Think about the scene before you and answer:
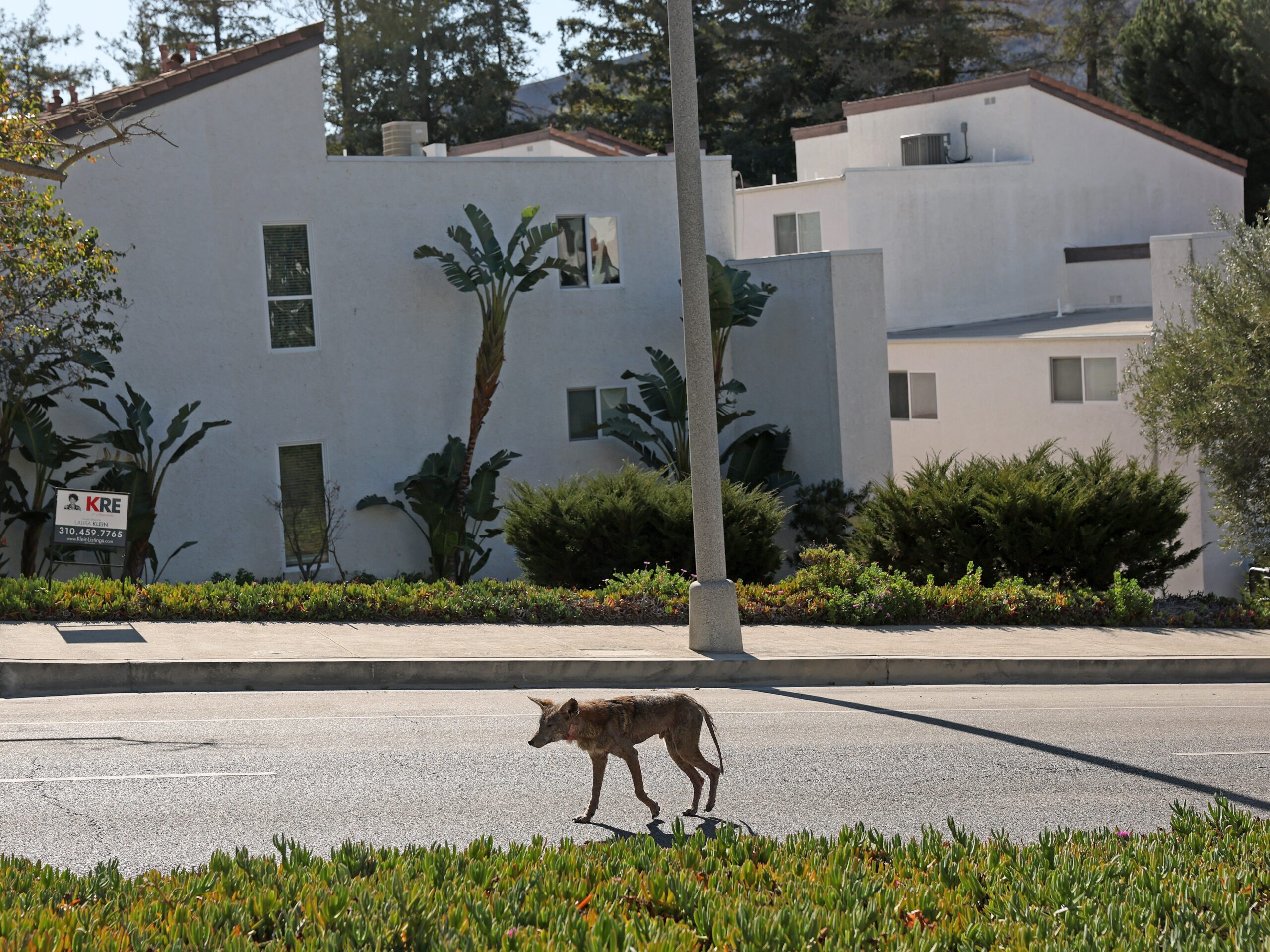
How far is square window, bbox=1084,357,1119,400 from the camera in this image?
2631 centimetres

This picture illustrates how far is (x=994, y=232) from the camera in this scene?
3344cm

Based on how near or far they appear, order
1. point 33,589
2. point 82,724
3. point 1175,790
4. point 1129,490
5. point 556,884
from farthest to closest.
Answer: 1. point 1129,490
2. point 33,589
3. point 82,724
4. point 1175,790
5. point 556,884

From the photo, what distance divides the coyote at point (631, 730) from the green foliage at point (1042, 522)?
1112 centimetres

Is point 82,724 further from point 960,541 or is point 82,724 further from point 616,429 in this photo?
point 616,429

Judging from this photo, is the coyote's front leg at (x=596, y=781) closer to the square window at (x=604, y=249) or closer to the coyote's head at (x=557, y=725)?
the coyote's head at (x=557, y=725)

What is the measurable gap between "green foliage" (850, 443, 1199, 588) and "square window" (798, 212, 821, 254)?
15.6 meters

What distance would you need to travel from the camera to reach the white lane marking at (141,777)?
842cm

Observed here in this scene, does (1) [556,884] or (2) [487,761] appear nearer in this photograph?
(1) [556,884]

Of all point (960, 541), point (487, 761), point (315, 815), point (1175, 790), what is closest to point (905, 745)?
point (1175, 790)

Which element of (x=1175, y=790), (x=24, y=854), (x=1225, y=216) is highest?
(x=1225, y=216)

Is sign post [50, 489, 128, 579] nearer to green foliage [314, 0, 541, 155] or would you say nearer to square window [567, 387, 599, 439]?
square window [567, 387, 599, 439]

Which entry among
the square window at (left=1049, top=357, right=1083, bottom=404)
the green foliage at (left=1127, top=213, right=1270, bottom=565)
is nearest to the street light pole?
the green foliage at (left=1127, top=213, right=1270, bottom=565)

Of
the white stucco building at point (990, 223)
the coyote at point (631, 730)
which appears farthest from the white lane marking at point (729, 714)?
the white stucco building at point (990, 223)

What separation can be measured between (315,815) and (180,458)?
14043 millimetres
